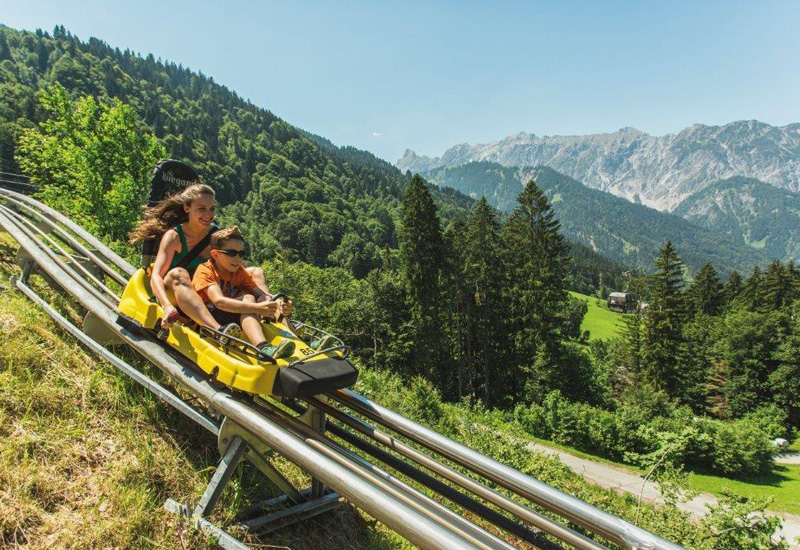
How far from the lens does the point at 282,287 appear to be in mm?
41781

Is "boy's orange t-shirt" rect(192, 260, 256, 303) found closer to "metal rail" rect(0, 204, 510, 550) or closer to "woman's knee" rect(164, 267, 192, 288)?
"woman's knee" rect(164, 267, 192, 288)

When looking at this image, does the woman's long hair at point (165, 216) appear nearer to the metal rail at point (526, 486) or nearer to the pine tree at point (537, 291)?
the metal rail at point (526, 486)

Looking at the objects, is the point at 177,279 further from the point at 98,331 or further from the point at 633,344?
the point at 633,344

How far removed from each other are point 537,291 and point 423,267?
10568 mm

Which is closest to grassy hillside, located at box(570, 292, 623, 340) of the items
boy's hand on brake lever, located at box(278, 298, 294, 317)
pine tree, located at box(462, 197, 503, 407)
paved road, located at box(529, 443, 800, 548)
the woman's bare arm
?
pine tree, located at box(462, 197, 503, 407)

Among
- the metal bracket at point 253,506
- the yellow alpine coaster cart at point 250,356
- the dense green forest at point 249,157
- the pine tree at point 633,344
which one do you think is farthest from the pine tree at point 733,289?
the metal bracket at point 253,506

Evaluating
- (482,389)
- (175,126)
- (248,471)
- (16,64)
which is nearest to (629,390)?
(482,389)

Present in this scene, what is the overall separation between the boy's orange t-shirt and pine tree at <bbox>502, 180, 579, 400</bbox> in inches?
1438

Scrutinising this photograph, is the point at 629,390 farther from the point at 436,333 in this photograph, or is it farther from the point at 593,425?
the point at 436,333

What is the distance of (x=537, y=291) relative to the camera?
38.6 metres

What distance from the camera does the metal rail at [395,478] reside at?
6.71 ft

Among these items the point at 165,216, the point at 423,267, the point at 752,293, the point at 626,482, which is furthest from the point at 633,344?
the point at 165,216

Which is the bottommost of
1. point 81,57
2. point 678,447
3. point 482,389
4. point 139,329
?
point 482,389

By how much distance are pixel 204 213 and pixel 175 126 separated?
151m
